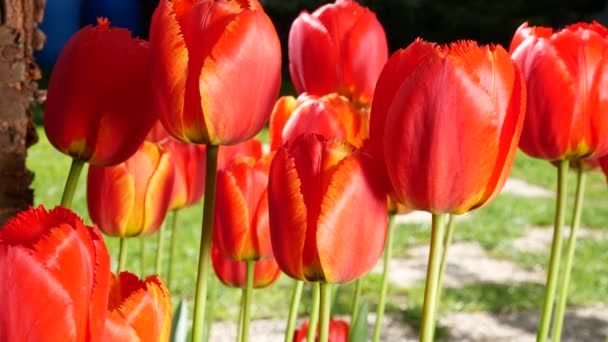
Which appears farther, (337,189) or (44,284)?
(337,189)

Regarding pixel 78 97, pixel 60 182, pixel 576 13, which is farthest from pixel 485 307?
pixel 576 13

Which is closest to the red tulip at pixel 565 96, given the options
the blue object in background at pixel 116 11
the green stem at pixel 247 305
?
the green stem at pixel 247 305

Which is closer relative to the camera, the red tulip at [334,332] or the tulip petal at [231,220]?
the tulip petal at [231,220]

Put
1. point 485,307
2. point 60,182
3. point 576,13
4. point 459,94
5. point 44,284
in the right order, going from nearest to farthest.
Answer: point 44,284 → point 459,94 → point 485,307 → point 60,182 → point 576,13

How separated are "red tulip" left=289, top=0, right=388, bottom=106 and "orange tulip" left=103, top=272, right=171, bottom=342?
0.49 m

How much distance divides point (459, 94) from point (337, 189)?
0.08 m

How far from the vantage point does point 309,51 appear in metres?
0.96

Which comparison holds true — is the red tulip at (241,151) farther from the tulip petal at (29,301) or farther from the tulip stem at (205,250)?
the tulip petal at (29,301)

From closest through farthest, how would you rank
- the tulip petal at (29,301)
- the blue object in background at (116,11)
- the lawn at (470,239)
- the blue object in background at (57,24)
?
1. the tulip petal at (29,301)
2. the lawn at (470,239)
3. the blue object in background at (57,24)
4. the blue object in background at (116,11)

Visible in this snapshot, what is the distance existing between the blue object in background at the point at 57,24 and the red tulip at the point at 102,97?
8.14 meters

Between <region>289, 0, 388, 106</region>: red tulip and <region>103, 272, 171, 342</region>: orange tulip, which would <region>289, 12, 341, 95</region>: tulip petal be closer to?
<region>289, 0, 388, 106</region>: red tulip

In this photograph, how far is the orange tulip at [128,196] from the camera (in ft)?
2.80

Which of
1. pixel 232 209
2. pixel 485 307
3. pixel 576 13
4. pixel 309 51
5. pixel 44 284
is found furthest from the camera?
pixel 576 13

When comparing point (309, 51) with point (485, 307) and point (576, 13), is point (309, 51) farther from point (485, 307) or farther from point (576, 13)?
point (576, 13)
